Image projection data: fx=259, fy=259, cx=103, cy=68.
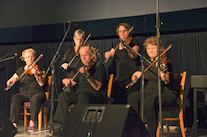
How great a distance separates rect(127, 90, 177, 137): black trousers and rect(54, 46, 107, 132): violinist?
35cm

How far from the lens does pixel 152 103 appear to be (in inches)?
92.0

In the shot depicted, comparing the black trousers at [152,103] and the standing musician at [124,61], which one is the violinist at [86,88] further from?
the black trousers at [152,103]

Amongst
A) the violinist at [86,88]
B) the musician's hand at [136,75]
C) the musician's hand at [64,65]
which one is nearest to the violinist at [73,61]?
the musician's hand at [64,65]

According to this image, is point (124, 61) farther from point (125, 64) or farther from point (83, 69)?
point (83, 69)

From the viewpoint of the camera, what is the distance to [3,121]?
1996 mm

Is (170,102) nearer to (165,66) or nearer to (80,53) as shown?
(165,66)

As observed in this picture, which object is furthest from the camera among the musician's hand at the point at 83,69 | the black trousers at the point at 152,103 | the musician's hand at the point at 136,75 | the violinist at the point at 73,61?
the violinist at the point at 73,61

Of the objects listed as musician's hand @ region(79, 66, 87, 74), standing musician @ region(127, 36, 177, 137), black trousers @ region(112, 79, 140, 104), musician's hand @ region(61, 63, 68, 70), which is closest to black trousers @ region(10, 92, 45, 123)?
musician's hand @ region(61, 63, 68, 70)

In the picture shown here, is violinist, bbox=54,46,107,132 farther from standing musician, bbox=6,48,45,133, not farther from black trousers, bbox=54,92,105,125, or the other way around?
standing musician, bbox=6,48,45,133

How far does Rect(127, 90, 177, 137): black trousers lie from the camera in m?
2.29

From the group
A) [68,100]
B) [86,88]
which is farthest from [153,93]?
[68,100]

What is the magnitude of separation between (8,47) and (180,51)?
2.44 meters

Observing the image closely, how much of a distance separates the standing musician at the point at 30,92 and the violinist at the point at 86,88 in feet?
1.47

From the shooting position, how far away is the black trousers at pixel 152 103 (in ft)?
7.51
